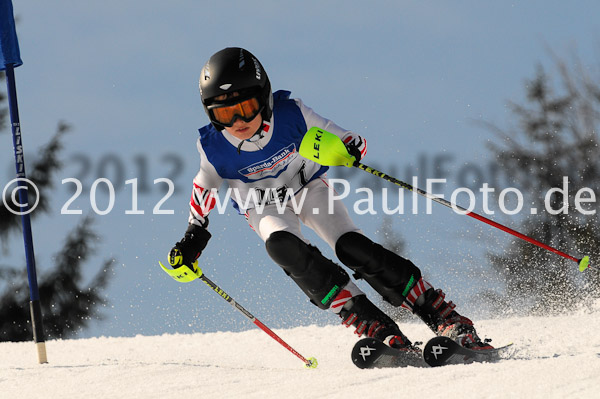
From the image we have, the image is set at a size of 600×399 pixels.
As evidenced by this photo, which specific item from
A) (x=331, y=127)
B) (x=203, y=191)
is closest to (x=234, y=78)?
(x=331, y=127)

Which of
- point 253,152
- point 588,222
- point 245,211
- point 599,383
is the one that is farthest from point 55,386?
point 588,222

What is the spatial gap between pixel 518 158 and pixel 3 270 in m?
9.98

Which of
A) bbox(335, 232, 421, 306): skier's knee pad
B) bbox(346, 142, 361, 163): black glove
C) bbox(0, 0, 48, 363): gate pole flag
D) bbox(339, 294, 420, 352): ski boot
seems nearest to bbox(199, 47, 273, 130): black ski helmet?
bbox(346, 142, 361, 163): black glove

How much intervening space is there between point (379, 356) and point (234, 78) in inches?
73.5

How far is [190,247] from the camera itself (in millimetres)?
4816

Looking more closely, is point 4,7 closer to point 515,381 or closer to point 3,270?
point 515,381

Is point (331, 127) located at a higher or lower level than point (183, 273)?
higher

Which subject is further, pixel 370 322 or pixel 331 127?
pixel 331 127

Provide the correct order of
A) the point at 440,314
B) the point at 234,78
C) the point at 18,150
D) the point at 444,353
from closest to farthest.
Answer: the point at 444,353 → the point at 234,78 → the point at 440,314 → the point at 18,150

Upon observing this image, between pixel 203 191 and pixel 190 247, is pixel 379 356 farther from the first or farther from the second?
pixel 203 191

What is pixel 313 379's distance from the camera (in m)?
3.86

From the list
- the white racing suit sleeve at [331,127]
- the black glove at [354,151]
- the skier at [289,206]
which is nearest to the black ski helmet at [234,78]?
the skier at [289,206]

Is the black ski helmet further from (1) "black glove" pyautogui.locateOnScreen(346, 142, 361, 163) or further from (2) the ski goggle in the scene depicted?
(1) "black glove" pyautogui.locateOnScreen(346, 142, 361, 163)

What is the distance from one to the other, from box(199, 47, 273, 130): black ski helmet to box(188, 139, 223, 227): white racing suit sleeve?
34 centimetres
